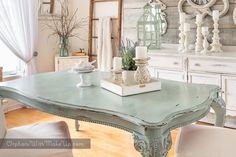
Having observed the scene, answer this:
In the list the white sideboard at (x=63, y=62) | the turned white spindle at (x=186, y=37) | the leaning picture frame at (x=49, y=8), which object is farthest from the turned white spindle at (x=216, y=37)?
the leaning picture frame at (x=49, y=8)

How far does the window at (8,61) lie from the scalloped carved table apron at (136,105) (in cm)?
209

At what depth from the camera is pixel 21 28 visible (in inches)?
154

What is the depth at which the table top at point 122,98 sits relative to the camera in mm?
1362

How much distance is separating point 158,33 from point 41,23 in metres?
1.83

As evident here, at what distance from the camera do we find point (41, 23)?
170 inches

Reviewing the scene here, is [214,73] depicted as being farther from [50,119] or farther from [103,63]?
[50,119]

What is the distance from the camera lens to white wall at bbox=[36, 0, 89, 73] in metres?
4.36

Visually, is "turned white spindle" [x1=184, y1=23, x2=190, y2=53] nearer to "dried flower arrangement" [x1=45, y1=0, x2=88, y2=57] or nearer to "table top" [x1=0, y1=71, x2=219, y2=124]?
"table top" [x1=0, y1=71, x2=219, y2=124]

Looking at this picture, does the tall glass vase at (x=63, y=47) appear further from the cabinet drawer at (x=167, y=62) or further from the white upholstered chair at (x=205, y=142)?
the white upholstered chair at (x=205, y=142)

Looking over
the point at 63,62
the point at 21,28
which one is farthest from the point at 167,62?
the point at 21,28

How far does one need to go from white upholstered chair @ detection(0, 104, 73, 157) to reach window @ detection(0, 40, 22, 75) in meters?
2.24

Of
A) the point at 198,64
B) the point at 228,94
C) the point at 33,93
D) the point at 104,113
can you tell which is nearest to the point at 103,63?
the point at 198,64

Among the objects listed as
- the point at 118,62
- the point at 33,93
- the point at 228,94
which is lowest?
the point at 228,94

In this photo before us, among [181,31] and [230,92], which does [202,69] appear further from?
[181,31]
